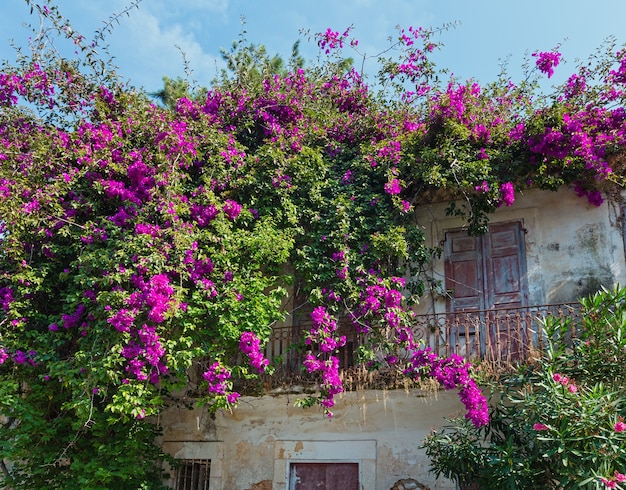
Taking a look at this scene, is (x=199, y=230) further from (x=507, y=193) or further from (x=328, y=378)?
(x=507, y=193)

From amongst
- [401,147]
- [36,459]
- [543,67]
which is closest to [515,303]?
[401,147]

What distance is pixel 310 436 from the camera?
27.7 feet

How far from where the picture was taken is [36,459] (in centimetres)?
791

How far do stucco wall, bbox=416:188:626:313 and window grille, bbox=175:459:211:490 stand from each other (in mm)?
3760

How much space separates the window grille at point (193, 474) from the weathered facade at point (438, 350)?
19 mm

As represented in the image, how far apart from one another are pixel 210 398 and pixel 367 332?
6.89ft

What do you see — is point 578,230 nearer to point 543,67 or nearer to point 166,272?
point 543,67

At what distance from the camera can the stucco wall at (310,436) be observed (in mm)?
7836

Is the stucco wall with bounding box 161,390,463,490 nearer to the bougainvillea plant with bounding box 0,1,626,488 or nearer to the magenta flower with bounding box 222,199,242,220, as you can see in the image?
the bougainvillea plant with bounding box 0,1,626,488

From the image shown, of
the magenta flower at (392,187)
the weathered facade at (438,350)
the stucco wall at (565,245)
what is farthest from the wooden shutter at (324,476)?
the magenta flower at (392,187)

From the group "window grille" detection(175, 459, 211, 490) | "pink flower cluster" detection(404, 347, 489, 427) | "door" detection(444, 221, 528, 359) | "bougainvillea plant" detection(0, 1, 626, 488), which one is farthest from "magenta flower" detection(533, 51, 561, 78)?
Result: "window grille" detection(175, 459, 211, 490)

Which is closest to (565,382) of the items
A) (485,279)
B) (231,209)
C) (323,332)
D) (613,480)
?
(613,480)

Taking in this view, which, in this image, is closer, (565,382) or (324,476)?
(565,382)

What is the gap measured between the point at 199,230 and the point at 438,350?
134 inches
